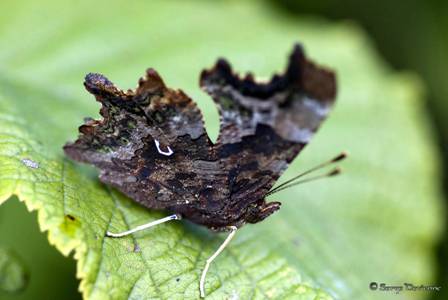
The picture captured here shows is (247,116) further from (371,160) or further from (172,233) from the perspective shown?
(371,160)

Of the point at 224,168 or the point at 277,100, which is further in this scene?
the point at 224,168

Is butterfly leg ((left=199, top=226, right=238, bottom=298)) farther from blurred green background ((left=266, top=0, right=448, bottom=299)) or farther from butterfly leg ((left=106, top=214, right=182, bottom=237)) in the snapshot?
blurred green background ((left=266, top=0, right=448, bottom=299))

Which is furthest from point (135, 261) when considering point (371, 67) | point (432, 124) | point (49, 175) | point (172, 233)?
point (432, 124)

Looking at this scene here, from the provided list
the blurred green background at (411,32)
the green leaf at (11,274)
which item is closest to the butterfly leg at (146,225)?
the green leaf at (11,274)

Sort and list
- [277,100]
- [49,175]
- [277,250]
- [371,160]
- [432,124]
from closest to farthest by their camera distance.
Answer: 1. [277,100]
2. [49,175]
3. [277,250]
4. [371,160]
5. [432,124]

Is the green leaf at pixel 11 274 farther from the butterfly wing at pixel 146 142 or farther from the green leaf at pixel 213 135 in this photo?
the butterfly wing at pixel 146 142

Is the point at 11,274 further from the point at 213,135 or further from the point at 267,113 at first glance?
the point at 213,135
